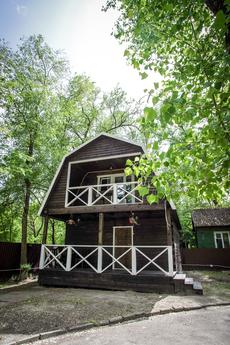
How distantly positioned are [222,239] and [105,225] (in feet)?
40.2

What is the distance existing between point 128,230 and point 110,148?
4498 millimetres

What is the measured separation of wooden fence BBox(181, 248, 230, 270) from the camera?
1761 centimetres

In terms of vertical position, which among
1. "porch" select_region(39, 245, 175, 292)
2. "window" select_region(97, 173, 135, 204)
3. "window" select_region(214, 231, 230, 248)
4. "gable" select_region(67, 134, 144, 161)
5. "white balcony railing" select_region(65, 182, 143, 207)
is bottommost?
"porch" select_region(39, 245, 175, 292)

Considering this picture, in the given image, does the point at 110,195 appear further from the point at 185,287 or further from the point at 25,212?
the point at 185,287

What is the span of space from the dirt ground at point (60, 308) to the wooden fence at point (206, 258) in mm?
11124

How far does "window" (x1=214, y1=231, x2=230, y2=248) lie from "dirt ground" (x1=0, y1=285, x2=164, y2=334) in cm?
1339

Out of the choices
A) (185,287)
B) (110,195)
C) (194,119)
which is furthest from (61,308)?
(110,195)

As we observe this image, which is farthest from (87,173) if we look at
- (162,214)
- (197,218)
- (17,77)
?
(197,218)

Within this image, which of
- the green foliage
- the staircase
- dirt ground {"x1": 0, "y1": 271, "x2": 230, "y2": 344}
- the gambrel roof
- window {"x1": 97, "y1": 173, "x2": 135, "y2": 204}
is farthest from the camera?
the gambrel roof

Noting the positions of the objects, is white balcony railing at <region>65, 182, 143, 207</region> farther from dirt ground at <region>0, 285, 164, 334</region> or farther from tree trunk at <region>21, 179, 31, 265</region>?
dirt ground at <region>0, 285, 164, 334</region>

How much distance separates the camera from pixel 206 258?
1802 centimetres

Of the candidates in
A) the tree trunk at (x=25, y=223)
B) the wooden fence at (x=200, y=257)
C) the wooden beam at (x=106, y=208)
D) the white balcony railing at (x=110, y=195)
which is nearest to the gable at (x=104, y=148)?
the white balcony railing at (x=110, y=195)

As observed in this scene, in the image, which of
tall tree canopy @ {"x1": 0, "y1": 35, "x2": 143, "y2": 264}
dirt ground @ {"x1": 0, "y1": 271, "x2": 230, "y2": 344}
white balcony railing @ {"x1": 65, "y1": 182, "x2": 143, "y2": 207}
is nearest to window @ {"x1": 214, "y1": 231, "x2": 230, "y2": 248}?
dirt ground @ {"x1": 0, "y1": 271, "x2": 230, "y2": 344}

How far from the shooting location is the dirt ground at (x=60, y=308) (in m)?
5.17
